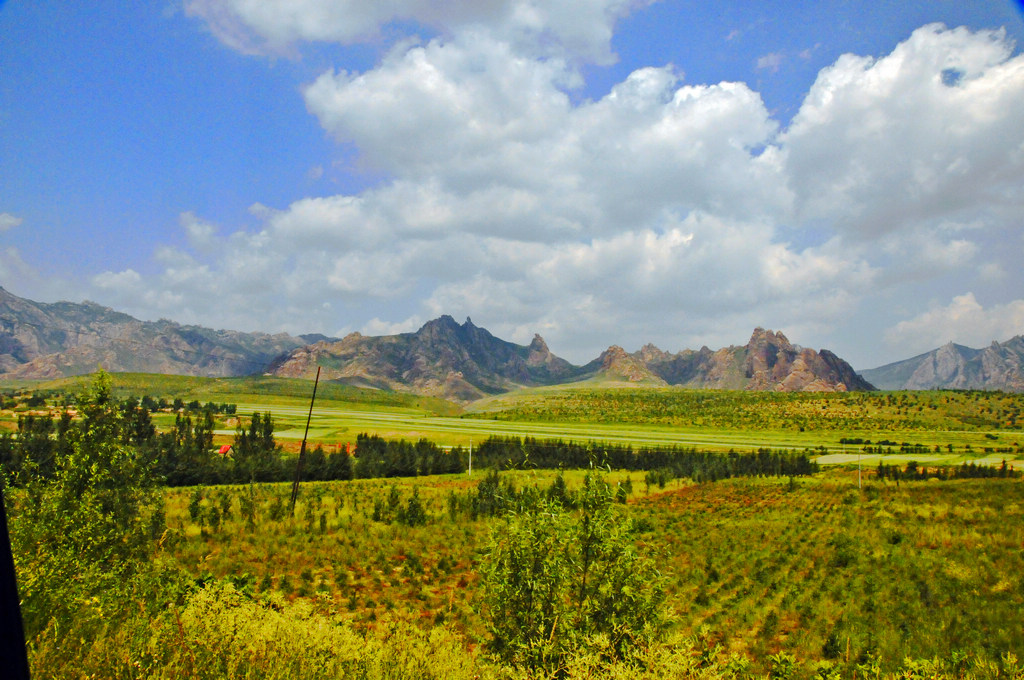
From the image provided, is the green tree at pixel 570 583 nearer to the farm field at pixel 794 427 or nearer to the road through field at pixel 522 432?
the farm field at pixel 794 427

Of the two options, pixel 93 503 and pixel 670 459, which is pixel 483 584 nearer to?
pixel 93 503

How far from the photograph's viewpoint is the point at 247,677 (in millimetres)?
7395

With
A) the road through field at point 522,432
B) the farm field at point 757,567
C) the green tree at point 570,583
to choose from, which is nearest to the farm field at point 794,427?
the road through field at point 522,432

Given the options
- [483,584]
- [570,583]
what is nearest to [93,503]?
[483,584]

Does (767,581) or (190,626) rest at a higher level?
(190,626)

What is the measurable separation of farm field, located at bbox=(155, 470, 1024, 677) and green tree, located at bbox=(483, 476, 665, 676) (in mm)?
730

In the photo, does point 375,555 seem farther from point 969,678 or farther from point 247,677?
point 969,678

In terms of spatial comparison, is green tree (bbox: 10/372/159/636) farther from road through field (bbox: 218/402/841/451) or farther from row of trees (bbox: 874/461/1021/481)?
road through field (bbox: 218/402/841/451)

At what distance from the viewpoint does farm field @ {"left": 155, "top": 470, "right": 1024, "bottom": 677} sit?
1838cm

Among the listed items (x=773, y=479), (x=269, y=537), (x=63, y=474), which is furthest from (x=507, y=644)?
(x=773, y=479)

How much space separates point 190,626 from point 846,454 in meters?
116

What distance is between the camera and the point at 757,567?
29.4 metres

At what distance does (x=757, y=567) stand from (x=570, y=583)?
2325 centimetres

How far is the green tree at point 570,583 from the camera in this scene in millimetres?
10586
